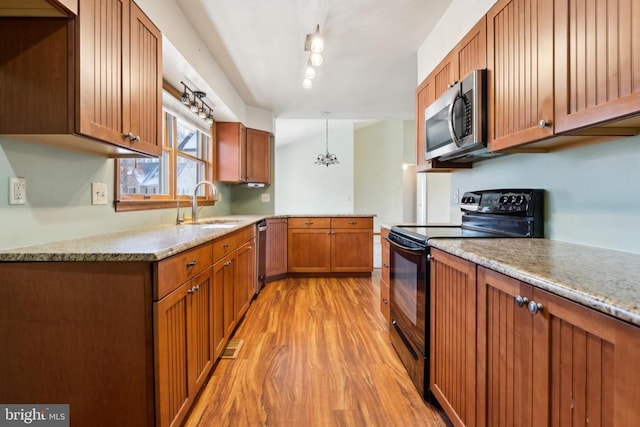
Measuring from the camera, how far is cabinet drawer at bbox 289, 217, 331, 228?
4.19 metres

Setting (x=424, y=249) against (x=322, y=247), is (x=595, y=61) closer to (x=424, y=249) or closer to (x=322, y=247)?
(x=424, y=249)

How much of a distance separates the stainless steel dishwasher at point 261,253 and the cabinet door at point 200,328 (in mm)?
1593

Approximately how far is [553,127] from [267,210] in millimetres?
3798

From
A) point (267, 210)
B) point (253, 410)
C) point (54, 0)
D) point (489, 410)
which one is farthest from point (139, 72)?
point (267, 210)

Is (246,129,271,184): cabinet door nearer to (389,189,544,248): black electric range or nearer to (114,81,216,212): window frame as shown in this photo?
(114,81,216,212): window frame

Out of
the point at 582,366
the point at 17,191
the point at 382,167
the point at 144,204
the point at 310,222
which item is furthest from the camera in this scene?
the point at 382,167

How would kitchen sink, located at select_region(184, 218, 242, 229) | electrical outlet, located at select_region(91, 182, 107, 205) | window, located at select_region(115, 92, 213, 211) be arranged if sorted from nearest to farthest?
electrical outlet, located at select_region(91, 182, 107, 205) → window, located at select_region(115, 92, 213, 211) → kitchen sink, located at select_region(184, 218, 242, 229)

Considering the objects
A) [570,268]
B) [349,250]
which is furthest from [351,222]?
[570,268]

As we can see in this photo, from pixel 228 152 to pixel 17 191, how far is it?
269 cm

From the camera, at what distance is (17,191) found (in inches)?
48.0

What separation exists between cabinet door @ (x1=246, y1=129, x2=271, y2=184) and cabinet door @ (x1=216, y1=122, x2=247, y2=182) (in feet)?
0.91

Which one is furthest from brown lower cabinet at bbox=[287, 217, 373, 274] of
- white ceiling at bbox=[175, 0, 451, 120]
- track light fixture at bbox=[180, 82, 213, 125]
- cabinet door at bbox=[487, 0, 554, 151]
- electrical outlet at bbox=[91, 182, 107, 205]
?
cabinet door at bbox=[487, 0, 554, 151]

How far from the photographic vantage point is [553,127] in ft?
3.76

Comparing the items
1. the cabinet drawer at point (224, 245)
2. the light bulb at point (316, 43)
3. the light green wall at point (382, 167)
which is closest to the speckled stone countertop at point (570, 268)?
the cabinet drawer at point (224, 245)
